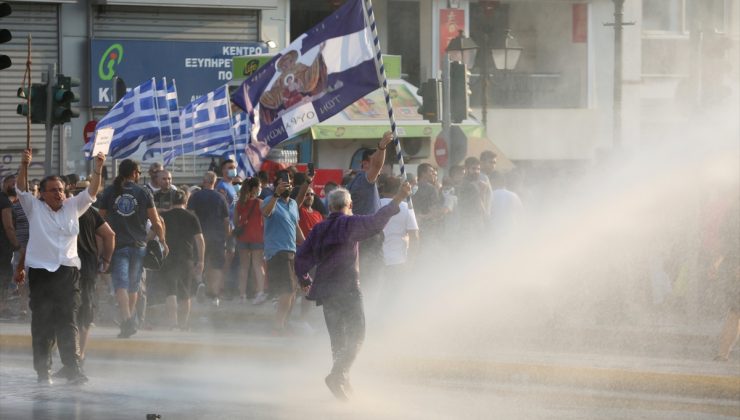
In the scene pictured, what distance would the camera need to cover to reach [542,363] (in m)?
11.4

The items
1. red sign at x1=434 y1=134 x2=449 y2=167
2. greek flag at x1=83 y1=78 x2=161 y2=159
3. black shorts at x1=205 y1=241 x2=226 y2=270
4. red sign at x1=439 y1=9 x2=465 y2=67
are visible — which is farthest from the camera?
red sign at x1=439 y1=9 x2=465 y2=67

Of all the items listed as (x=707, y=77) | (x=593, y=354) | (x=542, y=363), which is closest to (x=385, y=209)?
(x=542, y=363)

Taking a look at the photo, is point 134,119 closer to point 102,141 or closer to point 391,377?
point 102,141

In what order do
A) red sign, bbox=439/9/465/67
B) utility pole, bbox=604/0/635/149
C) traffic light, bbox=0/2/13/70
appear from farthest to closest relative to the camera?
red sign, bbox=439/9/465/67 → utility pole, bbox=604/0/635/149 → traffic light, bbox=0/2/13/70

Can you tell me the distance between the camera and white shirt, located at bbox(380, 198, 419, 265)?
13.1 meters

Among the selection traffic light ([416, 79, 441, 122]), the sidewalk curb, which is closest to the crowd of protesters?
the sidewalk curb

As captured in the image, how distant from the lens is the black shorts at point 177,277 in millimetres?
14219

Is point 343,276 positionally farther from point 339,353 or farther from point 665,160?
point 665,160

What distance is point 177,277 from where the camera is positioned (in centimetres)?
1432

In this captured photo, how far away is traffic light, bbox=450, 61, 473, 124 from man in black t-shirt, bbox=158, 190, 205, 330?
4.02 m

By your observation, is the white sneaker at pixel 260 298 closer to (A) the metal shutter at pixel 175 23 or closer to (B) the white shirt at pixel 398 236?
(B) the white shirt at pixel 398 236

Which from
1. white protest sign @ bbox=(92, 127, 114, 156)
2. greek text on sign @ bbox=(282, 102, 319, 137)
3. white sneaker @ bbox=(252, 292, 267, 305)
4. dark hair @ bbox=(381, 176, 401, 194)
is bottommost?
white sneaker @ bbox=(252, 292, 267, 305)

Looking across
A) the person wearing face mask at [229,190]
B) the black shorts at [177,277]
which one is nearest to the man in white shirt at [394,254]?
the black shorts at [177,277]

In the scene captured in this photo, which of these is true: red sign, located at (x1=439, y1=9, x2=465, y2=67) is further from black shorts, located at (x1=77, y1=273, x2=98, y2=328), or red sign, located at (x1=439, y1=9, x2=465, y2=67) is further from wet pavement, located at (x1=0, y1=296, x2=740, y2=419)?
black shorts, located at (x1=77, y1=273, x2=98, y2=328)
